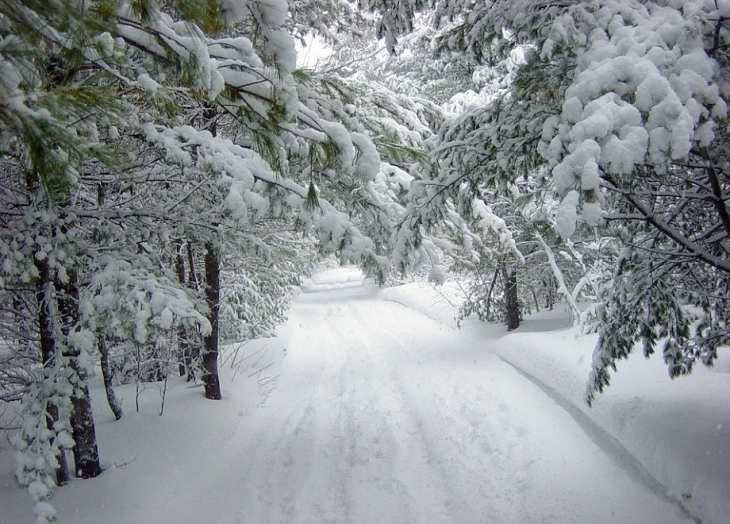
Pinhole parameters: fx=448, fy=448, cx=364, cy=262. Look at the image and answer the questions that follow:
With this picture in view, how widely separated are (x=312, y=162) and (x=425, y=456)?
4400 millimetres

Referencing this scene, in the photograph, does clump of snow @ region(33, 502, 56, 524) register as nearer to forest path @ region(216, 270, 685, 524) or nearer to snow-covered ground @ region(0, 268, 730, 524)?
snow-covered ground @ region(0, 268, 730, 524)

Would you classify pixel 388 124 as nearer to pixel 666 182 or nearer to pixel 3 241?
pixel 666 182

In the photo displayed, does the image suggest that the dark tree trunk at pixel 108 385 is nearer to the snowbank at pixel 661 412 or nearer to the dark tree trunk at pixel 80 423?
the dark tree trunk at pixel 80 423

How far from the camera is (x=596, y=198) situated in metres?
2.48

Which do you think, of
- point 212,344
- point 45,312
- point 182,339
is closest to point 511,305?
point 212,344

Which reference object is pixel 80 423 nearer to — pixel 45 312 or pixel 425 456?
pixel 45 312

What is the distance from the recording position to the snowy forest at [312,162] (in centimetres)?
238

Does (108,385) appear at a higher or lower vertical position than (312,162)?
lower

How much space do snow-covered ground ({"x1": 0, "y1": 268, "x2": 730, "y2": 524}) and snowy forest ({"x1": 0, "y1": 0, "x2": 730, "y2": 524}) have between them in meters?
0.16

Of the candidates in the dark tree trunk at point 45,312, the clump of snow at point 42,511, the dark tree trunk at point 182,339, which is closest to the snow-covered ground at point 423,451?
the dark tree trunk at point 182,339

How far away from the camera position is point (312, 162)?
3.30 m

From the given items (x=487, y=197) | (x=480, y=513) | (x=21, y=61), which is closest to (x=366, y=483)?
(x=480, y=513)

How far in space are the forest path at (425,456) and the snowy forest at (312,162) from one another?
0.29 meters

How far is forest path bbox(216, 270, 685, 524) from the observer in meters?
4.67
